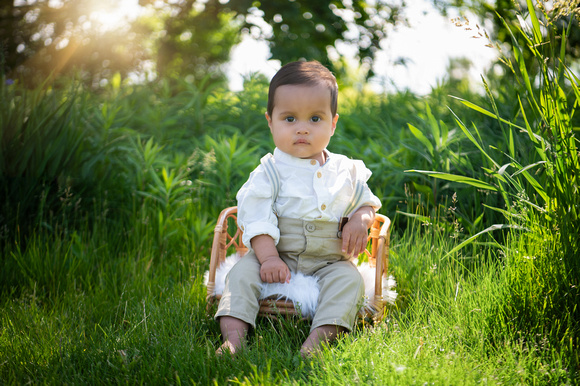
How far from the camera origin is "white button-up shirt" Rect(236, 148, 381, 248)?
264 cm

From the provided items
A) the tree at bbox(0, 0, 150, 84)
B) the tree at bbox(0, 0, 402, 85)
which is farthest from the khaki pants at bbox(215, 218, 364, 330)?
the tree at bbox(0, 0, 150, 84)

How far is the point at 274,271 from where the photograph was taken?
2498mm

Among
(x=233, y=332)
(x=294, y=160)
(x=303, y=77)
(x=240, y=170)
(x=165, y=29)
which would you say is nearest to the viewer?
(x=233, y=332)

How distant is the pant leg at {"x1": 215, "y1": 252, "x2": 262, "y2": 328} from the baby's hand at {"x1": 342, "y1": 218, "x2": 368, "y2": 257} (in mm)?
467

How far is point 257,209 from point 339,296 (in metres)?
0.61

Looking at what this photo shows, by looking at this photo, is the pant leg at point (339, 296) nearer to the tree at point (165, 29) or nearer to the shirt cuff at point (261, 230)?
the shirt cuff at point (261, 230)

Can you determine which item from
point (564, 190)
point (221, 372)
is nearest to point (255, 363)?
point (221, 372)

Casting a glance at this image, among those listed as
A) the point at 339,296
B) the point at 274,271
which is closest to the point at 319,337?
the point at 339,296

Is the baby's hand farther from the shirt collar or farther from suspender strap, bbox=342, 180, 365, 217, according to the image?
the shirt collar

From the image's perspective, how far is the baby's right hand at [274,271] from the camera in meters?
2.50

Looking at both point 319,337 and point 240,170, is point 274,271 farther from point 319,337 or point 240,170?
point 240,170

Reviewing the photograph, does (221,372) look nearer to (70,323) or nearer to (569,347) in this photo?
(70,323)

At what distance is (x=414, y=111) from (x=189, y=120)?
246 centimetres

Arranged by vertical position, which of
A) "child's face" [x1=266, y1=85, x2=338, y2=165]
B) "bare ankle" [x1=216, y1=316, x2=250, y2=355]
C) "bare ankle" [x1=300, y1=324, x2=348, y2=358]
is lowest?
"bare ankle" [x1=216, y1=316, x2=250, y2=355]
